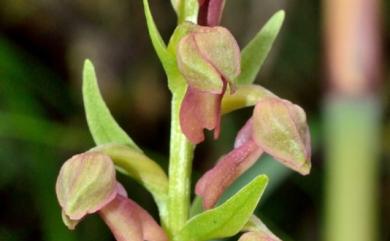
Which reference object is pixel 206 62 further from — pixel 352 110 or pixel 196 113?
pixel 352 110

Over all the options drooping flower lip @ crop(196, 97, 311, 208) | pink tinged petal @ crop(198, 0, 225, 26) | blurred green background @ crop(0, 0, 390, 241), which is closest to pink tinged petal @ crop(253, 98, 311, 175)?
drooping flower lip @ crop(196, 97, 311, 208)

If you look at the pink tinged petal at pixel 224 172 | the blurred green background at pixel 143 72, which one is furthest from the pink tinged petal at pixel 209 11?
the blurred green background at pixel 143 72

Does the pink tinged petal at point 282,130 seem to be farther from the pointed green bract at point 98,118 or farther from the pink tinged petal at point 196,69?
the pointed green bract at point 98,118

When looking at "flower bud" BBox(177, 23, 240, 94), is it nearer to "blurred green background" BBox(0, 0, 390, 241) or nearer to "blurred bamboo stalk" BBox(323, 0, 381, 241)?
"blurred bamboo stalk" BBox(323, 0, 381, 241)

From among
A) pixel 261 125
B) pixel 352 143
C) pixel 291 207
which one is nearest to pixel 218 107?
pixel 261 125

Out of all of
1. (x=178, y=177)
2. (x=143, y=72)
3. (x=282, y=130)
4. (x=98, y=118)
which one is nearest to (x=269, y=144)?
(x=282, y=130)

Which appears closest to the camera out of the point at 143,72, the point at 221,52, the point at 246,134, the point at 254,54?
the point at 221,52
